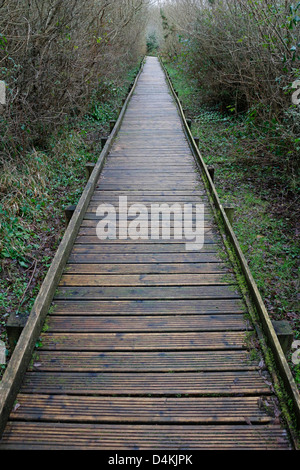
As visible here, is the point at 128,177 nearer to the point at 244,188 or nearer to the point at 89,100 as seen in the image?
the point at 244,188

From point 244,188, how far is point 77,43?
5.16 metres

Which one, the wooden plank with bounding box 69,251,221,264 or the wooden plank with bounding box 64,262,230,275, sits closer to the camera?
the wooden plank with bounding box 64,262,230,275

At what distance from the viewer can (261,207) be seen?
21.5 ft

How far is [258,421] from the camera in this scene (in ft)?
7.66

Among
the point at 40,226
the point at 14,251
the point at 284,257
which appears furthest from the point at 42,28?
the point at 284,257

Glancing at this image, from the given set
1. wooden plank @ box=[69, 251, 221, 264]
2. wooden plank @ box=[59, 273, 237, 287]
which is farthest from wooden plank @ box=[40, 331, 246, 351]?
wooden plank @ box=[69, 251, 221, 264]

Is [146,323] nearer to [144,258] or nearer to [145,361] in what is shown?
[145,361]

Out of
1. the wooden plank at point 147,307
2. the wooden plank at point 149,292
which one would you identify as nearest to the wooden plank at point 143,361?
the wooden plank at point 147,307

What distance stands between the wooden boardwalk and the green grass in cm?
113

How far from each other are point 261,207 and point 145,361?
15.1 feet

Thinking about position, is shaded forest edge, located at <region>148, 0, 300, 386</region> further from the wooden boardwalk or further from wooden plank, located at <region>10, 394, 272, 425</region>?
wooden plank, located at <region>10, 394, 272, 425</region>

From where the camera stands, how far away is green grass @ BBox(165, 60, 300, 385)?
4.62 m

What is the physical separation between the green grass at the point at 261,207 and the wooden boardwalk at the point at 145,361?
3.71 ft

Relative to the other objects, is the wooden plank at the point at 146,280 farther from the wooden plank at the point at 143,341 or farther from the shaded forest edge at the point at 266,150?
the shaded forest edge at the point at 266,150
